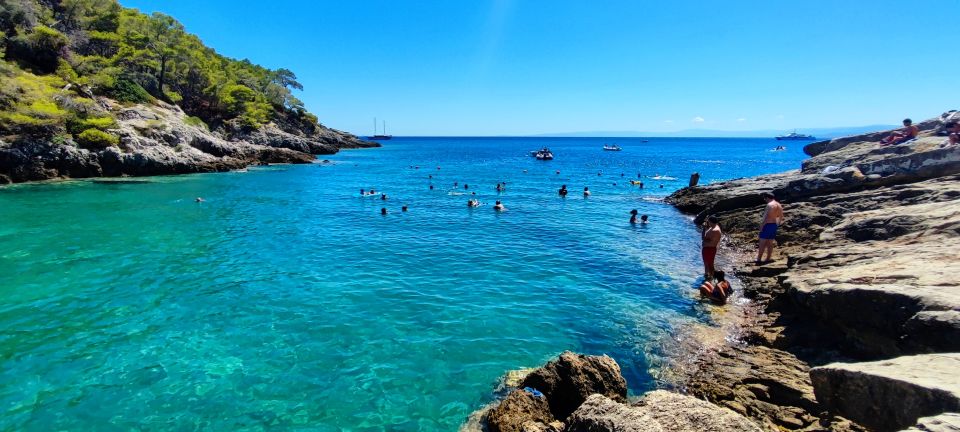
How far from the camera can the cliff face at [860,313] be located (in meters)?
6.22

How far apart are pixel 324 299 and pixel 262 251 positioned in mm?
7702

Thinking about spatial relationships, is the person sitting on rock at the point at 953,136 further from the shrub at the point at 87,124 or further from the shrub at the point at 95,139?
the shrub at the point at 87,124

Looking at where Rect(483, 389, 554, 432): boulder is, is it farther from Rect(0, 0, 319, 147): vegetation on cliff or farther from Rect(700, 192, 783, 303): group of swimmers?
Rect(0, 0, 319, 147): vegetation on cliff

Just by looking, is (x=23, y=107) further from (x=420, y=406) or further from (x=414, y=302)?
(x=420, y=406)

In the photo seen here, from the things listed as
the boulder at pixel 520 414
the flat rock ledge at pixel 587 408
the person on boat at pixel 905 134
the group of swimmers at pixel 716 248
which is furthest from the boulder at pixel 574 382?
the person on boat at pixel 905 134

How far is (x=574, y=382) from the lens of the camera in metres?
8.55

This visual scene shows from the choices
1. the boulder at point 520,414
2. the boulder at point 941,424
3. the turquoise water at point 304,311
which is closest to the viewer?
the boulder at point 941,424

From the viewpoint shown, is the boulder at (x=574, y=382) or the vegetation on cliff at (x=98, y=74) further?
the vegetation on cliff at (x=98, y=74)

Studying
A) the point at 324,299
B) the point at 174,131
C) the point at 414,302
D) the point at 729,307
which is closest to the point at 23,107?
the point at 174,131

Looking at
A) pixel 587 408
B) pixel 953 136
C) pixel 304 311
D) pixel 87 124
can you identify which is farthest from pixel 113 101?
pixel 953 136

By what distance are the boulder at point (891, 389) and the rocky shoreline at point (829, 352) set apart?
1cm

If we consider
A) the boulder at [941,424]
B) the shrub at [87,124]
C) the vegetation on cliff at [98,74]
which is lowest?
the boulder at [941,424]

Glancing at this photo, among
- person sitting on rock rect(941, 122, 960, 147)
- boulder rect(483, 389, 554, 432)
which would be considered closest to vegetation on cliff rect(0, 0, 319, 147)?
boulder rect(483, 389, 554, 432)

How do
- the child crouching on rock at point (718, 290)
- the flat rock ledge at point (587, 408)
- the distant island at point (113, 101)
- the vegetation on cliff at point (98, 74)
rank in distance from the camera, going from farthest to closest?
1. the vegetation on cliff at point (98, 74)
2. the distant island at point (113, 101)
3. the child crouching on rock at point (718, 290)
4. the flat rock ledge at point (587, 408)
